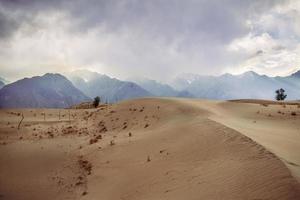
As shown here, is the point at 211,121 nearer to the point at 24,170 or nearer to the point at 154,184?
the point at 154,184

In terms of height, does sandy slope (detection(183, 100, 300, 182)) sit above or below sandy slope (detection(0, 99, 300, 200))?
above

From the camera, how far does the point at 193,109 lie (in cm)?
2114

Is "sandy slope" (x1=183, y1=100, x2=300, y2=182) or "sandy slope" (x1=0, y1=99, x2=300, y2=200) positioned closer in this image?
"sandy slope" (x1=0, y1=99, x2=300, y2=200)

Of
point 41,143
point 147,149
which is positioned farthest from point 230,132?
point 41,143

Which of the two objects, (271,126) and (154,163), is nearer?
(154,163)

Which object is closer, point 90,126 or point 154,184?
point 154,184

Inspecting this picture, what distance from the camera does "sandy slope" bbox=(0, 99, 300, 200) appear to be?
8695 mm

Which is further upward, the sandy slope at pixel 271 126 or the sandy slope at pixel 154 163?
the sandy slope at pixel 271 126

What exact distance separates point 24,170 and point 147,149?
18.7ft

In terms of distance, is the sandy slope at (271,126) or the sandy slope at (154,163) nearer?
the sandy slope at (154,163)

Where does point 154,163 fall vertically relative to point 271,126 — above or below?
below

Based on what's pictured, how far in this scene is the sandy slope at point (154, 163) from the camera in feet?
28.5

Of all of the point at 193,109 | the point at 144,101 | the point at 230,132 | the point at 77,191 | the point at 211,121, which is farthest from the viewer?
the point at 144,101

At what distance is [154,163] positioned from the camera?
12406mm
